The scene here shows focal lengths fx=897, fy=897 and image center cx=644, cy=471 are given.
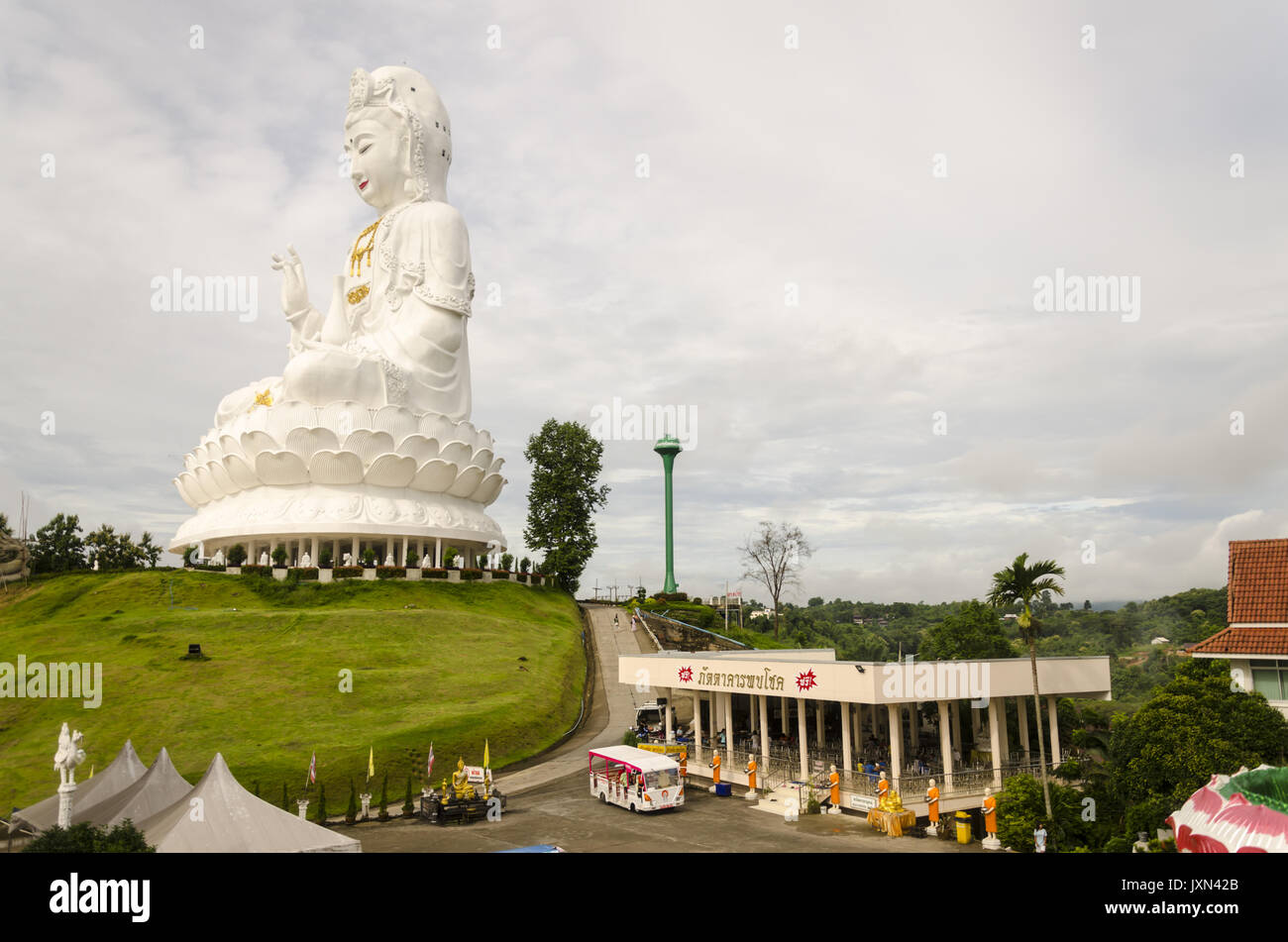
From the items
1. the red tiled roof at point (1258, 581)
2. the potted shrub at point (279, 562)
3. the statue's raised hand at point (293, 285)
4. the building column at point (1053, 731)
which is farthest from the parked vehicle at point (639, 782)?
the statue's raised hand at point (293, 285)

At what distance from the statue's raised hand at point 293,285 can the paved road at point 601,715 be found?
23.3 m

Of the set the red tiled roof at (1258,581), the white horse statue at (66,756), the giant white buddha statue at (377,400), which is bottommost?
the white horse statue at (66,756)

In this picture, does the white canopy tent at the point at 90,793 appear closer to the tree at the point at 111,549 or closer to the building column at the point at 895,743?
the building column at the point at 895,743

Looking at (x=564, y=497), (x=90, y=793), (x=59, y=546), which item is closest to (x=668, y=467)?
(x=564, y=497)

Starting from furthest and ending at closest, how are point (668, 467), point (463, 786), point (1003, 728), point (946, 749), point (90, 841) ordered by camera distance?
point (668, 467)
point (1003, 728)
point (946, 749)
point (463, 786)
point (90, 841)

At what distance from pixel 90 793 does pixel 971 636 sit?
33279 mm

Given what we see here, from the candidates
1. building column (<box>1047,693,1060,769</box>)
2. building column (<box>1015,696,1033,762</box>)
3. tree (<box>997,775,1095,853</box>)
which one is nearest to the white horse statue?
tree (<box>997,775,1095,853</box>)

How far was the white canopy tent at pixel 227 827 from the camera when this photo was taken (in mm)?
14367

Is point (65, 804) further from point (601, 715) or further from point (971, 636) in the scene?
point (971, 636)

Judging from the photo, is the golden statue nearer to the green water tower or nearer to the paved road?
the paved road

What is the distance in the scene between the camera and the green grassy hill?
23.8m

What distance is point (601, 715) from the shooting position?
33.5 meters

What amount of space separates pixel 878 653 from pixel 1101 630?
1711 cm

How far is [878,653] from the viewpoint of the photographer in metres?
66.0
